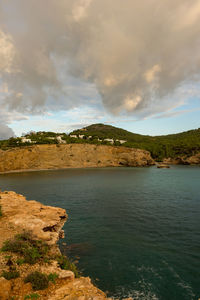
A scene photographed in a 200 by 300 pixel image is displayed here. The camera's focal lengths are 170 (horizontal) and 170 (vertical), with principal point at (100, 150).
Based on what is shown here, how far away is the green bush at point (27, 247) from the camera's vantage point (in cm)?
1105

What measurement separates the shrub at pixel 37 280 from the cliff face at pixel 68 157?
102980 millimetres

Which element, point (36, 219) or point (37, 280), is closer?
point (37, 280)

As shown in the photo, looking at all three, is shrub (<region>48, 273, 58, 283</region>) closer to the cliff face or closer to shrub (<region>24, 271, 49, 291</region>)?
shrub (<region>24, 271, 49, 291</region>)

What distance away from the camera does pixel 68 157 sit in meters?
116

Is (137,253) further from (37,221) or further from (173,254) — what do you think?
(37,221)

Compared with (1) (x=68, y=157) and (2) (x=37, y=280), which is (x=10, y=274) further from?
(1) (x=68, y=157)

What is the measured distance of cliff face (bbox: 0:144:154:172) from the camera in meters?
102

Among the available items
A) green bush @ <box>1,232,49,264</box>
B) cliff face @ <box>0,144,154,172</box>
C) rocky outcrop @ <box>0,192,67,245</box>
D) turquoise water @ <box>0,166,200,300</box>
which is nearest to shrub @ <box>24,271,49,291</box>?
green bush @ <box>1,232,49,264</box>

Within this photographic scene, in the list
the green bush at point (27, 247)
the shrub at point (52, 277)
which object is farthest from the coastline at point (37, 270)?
the green bush at point (27, 247)

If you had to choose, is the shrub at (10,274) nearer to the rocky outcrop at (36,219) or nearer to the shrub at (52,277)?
the shrub at (52,277)

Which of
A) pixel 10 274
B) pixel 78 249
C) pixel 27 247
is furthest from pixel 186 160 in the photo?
pixel 10 274

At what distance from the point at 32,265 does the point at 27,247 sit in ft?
5.82

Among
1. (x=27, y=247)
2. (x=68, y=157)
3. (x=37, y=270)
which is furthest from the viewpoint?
(x=68, y=157)

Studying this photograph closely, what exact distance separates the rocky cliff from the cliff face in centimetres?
9288
